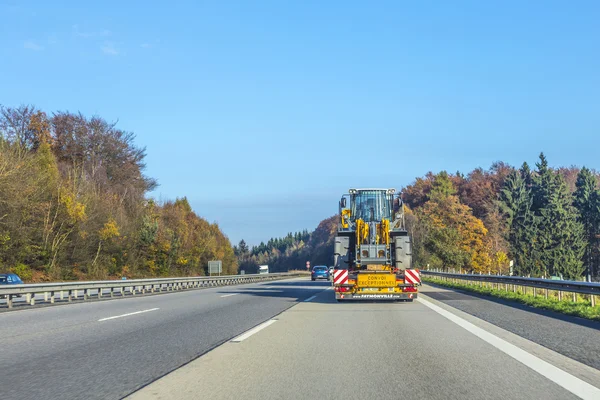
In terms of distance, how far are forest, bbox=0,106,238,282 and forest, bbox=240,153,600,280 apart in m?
30.1

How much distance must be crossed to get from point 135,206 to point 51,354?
6383 cm

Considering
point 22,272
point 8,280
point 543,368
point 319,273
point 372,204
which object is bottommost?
point 543,368

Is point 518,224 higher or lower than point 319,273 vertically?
higher

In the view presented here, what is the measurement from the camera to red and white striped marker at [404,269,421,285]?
20.2 meters

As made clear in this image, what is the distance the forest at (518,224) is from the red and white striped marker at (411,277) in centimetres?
4847

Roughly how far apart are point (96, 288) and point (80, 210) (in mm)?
25424

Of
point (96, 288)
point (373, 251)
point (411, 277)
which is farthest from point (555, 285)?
point (96, 288)

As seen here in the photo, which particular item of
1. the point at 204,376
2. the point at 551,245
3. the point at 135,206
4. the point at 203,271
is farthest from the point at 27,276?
the point at 551,245

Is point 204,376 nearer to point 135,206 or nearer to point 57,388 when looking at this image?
point 57,388

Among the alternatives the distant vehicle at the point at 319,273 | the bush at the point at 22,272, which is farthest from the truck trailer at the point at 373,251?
the distant vehicle at the point at 319,273

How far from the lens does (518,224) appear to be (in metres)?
89.7

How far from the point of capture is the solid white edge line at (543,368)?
20.8ft

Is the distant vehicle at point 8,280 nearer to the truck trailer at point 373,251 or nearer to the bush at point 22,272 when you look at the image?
the bush at point 22,272

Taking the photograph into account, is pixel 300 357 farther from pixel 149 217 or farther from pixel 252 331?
pixel 149 217
